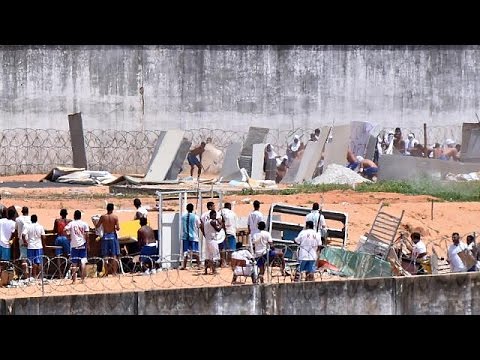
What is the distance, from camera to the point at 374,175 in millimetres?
40156

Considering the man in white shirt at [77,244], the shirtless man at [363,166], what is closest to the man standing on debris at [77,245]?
the man in white shirt at [77,244]

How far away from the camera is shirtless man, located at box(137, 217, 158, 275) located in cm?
2741

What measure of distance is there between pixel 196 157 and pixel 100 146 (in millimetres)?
3273

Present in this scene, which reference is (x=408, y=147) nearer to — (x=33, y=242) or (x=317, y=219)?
(x=317, y=219)

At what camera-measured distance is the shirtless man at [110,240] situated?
1070 inches

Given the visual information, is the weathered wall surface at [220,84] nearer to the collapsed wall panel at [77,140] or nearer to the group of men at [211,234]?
the collapsed wall panel at [77,140]

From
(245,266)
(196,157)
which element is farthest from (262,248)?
(196,157)

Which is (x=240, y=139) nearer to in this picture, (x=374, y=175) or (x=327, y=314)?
(x=374, y=175)

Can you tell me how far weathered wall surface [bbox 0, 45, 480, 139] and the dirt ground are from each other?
248 inches

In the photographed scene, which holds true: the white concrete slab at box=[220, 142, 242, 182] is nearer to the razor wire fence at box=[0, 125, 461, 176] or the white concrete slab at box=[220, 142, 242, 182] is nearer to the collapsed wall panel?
the razor wire fence at box=[0, 125, 461, 176]

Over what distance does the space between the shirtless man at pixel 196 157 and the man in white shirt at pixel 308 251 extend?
14.9 meters

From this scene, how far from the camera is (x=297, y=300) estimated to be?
81.0 feet

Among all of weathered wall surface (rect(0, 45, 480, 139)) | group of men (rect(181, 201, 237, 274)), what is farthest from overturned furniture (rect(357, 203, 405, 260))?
weathered wall surface (rect(0, 45, 480, 139))

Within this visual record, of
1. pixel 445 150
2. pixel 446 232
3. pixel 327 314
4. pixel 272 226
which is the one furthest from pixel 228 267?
pixel 445 150
